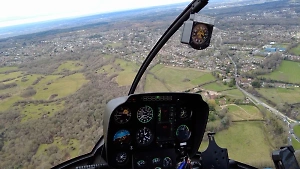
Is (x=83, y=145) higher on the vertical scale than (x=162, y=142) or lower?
lower

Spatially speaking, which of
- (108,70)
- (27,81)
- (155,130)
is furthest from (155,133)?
(27,81)

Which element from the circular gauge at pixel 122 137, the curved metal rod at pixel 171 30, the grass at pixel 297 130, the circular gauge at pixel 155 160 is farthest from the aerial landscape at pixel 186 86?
the circular gauge at pixel 122 137

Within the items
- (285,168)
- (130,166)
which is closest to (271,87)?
(130,166)

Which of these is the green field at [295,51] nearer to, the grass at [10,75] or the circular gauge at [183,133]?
the circular gauge at [183,133]

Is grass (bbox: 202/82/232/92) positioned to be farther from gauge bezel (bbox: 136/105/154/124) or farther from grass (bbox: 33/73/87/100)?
grass (bbox: 33/73/87/100)

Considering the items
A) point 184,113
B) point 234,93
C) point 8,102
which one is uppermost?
point 184,113

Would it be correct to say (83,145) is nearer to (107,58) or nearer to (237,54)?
(237,54)

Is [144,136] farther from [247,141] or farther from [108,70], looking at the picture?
[108,70]

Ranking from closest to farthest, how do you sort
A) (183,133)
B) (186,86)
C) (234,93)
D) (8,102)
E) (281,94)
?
(183,133) → (186,86) → (234,93) → (281,94) → (8,102)
